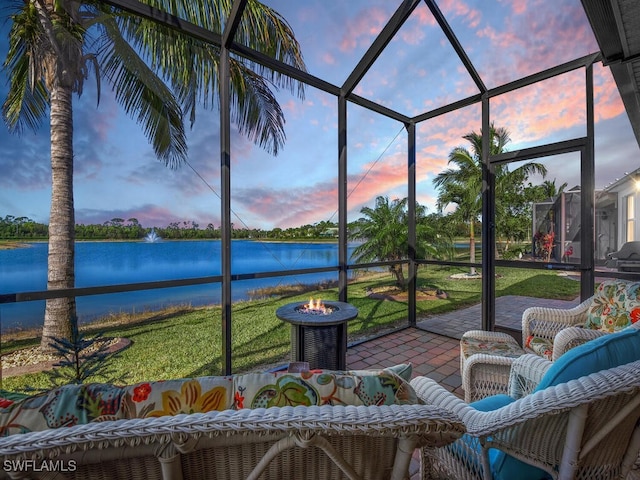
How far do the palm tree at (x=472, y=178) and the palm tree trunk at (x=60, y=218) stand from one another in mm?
4631

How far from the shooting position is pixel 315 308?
2.69 metres

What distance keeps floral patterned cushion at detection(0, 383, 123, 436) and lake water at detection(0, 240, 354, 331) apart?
1.71 metres

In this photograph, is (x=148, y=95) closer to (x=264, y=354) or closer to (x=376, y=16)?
(x=376, y=16)

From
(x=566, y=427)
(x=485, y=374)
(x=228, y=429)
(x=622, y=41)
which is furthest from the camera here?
(x=622, y=41)

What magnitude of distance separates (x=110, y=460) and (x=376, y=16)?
13.0 feet

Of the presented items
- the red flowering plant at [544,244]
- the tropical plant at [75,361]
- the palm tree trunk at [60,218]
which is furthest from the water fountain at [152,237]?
the red flowering plant at [544,244]

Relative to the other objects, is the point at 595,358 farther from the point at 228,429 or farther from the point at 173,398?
the point at 173,398

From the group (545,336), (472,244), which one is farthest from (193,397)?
(472,244)

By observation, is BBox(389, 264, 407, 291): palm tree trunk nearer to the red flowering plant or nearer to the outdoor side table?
the red flowering plant

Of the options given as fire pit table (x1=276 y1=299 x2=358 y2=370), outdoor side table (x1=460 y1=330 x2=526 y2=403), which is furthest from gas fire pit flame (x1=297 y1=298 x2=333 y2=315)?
outdoor side table (x1=460 y1=330 x2=526 y2=403)

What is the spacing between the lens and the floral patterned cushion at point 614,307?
218 centimetres

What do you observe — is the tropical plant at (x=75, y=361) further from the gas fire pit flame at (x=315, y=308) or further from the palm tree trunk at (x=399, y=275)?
the palm tree trunk at (x=399, y=275)

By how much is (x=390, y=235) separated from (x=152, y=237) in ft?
13.2

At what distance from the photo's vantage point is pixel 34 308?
223cm
